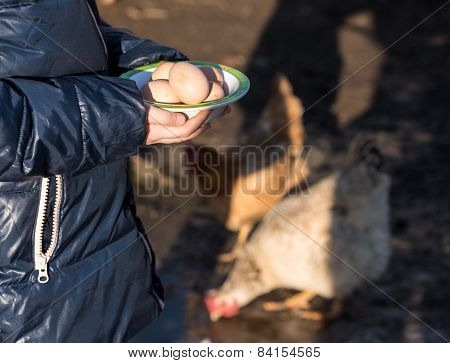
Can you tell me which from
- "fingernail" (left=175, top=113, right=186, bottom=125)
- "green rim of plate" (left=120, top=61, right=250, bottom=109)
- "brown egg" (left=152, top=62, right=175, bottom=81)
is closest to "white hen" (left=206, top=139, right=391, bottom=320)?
"green rim of plate" (left=120, top=61, right=250, bottom=109)

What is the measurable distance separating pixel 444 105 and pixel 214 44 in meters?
1.93

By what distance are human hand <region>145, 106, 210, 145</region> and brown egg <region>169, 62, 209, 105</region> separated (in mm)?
45

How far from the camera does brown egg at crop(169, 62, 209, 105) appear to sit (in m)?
1.72

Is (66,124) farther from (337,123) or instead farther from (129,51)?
(337,123)

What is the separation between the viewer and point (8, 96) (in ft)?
4.71

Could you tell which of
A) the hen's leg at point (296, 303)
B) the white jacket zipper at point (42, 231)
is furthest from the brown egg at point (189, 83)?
the hen's leg at point (296, 303)

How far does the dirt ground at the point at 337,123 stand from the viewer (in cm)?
343

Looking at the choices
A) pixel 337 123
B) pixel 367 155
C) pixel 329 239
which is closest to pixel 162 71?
pixel 329 239

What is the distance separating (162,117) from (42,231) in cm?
37

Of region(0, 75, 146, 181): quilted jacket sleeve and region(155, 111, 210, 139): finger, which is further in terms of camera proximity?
region(155, 111, 210, 139): finger

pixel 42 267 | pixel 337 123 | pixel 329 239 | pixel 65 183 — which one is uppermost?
pixel 65 183

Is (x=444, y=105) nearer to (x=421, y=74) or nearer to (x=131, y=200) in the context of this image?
(x=421, y=74)

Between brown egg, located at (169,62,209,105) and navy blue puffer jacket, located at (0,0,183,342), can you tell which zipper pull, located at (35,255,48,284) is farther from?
brown egg, located at (169,62,209,105)

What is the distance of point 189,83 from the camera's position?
173 centimetres
